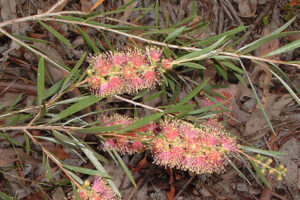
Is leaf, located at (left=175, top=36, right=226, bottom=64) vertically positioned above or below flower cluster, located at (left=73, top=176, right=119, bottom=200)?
above

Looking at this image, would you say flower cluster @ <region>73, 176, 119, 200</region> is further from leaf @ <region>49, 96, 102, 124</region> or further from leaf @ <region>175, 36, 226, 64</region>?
leaf @ <region>175, 36, 226, 64</region>

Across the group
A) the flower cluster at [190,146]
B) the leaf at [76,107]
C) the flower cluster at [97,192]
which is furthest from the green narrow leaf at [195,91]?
the flower cluster at [97,192]

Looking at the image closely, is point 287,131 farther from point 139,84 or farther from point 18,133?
point 18,133

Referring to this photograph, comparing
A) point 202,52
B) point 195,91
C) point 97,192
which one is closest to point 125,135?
point 97,192

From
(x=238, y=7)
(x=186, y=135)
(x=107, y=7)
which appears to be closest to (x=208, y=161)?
(x=186, y=135)

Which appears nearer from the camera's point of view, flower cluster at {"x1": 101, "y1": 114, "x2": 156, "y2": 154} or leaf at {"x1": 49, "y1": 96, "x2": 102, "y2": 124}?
leaf at {"x1": 49, "y1": 96, "x2": 102, "y2": 124}

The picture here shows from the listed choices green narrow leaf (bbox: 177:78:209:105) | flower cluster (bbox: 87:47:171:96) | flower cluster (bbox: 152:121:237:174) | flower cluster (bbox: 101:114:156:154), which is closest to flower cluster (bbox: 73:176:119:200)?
flower cluster (bbox: 101:114:156:154)

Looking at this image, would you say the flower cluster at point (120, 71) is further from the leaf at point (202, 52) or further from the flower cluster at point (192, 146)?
the flower cluster at point (192, 146)

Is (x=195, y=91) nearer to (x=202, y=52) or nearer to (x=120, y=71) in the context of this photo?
(x=202, y=52)
